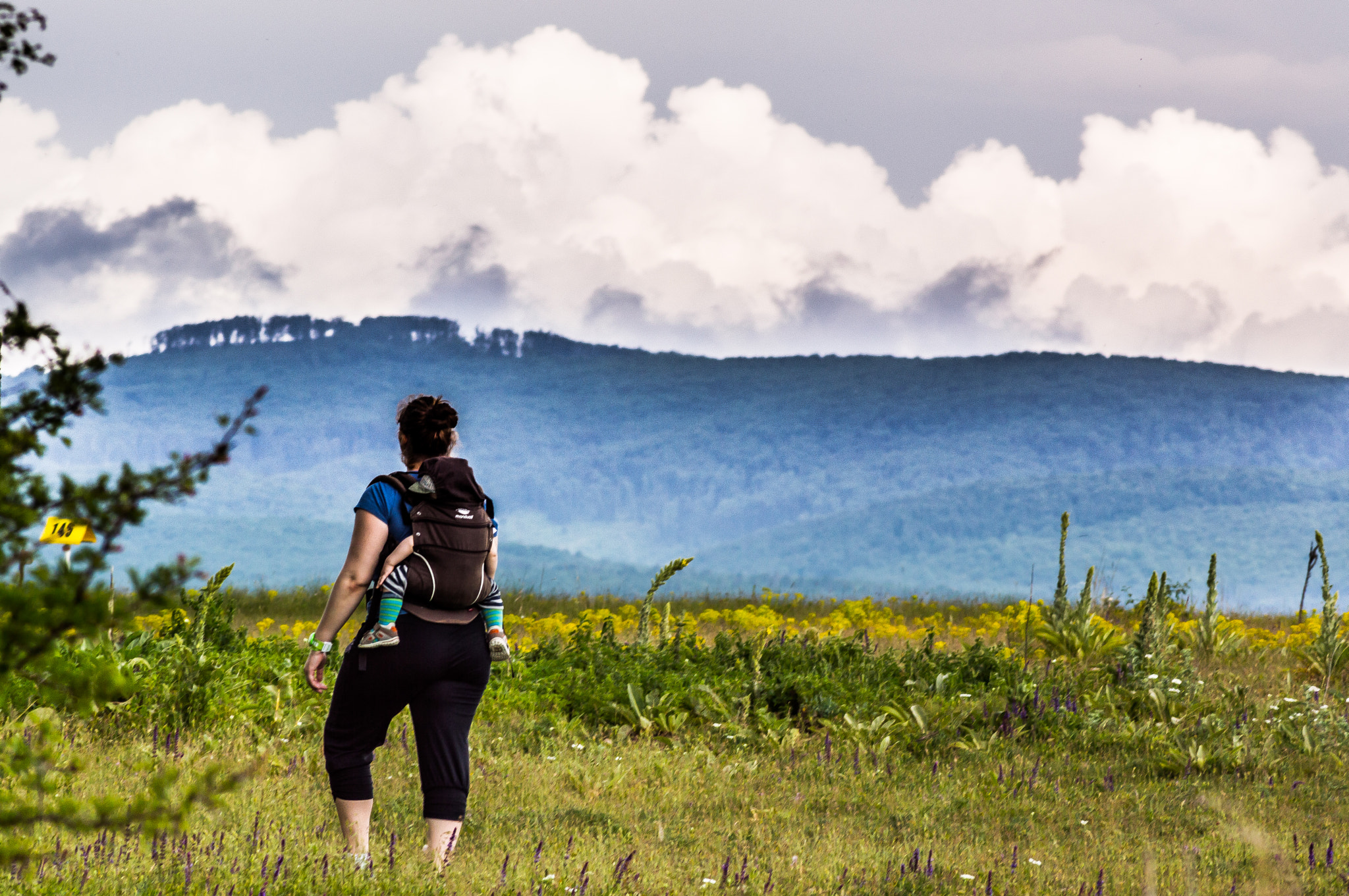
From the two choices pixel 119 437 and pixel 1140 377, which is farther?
pixel 119 437

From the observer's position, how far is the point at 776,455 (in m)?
92.4

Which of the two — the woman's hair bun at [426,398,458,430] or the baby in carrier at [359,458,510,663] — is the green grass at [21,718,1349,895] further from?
the woman's hair bun at [426,398,458,430]

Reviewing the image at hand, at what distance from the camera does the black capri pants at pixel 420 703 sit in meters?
4.38

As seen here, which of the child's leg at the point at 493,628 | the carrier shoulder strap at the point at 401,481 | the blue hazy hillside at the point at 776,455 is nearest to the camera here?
the carrier shoulder strap at the point at 401,481

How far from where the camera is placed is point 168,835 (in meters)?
4.64

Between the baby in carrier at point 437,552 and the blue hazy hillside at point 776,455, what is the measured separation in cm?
4974

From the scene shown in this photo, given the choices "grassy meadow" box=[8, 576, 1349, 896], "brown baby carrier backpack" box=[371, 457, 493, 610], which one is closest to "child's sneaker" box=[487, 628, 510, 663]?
"brown baby carrier backpack" box=[371, 457, 493, 610]

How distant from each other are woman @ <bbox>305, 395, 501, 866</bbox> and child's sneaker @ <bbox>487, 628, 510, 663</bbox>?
0.08 ft

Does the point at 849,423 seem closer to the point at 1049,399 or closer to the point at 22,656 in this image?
the point at 1049,399

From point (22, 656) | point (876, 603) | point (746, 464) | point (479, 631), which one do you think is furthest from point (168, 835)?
point (746, 464)

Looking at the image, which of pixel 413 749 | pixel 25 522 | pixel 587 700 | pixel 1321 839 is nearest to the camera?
pixel 25 522

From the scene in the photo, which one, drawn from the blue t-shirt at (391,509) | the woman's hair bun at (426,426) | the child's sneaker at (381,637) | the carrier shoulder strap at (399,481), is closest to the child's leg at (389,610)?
the child's sneaker at (381,637)

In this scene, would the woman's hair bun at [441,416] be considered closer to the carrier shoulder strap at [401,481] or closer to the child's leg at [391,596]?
the carrier shoulder strap at [401,481]

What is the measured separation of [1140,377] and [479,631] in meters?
95.2
